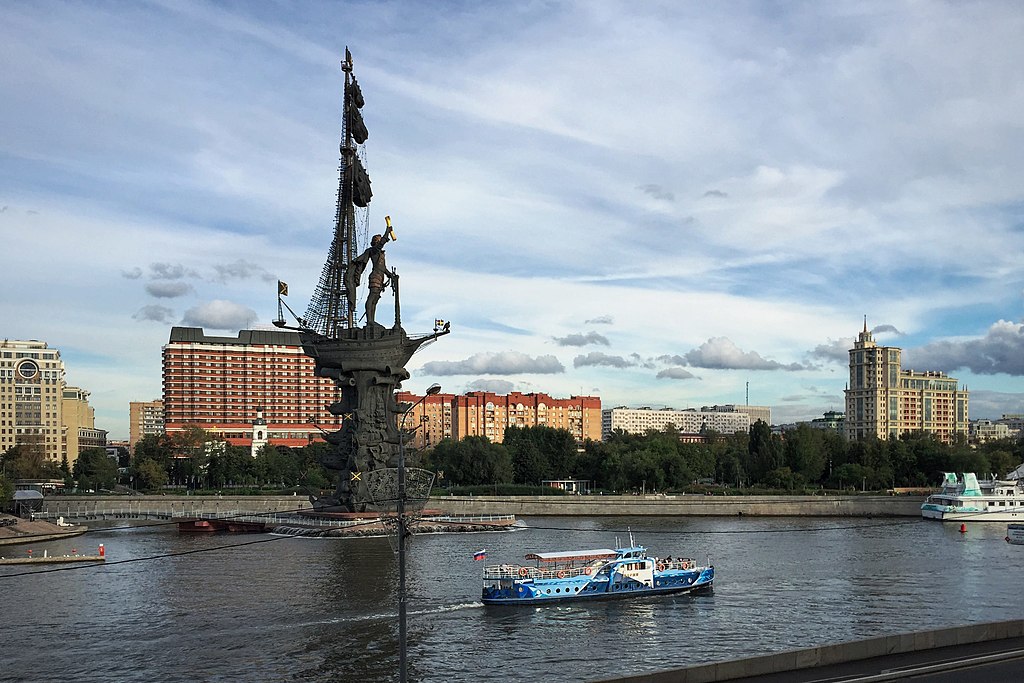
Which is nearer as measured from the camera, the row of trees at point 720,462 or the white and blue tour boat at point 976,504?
the white and blue tour boat at point 976,504

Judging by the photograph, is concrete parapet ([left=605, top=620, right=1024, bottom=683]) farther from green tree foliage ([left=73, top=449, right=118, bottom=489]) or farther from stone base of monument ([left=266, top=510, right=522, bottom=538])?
green tree foliage ([left=73, top=449, right=118, bottom=489])

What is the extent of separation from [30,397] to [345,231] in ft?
396

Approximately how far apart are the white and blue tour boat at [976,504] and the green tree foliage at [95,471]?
10230 centimetres

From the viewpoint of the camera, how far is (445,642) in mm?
36844

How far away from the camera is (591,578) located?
4641 centimetres

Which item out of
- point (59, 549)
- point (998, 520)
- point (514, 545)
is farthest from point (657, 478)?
point (59, 549)

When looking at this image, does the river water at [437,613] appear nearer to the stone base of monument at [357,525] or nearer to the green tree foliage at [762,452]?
the stone base of monument at [357,525]

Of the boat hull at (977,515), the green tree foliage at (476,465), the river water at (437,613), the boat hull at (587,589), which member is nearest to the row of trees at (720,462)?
the green tree foliage at (476,465)

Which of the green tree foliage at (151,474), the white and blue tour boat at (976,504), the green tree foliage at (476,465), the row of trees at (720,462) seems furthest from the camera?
the green tree foliage at (151,474)

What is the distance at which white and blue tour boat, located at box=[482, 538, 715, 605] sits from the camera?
44.7 m

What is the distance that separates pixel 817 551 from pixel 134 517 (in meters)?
73.7

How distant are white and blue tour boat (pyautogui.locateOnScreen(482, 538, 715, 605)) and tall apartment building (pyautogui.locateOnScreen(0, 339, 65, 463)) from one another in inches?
6407

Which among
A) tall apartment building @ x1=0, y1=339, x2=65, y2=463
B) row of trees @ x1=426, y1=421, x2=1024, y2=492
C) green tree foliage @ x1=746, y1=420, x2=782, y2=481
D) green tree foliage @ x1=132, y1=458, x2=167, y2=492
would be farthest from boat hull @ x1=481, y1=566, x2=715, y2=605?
tall apartment building @ x1=0, y1=339, x2=65, y2=463

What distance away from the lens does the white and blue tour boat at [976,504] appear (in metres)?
93.1
